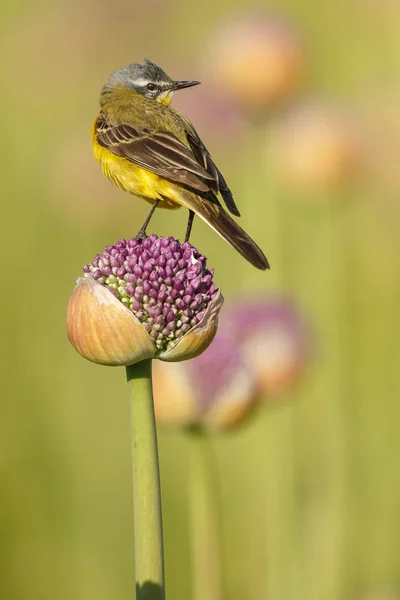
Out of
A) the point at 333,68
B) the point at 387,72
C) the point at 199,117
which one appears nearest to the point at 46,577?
the point at 199,117

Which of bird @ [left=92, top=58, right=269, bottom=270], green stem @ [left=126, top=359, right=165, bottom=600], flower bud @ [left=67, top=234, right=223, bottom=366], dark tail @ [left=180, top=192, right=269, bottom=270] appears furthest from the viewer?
bird @ [left=92, top=58, right=269, bottom=270]

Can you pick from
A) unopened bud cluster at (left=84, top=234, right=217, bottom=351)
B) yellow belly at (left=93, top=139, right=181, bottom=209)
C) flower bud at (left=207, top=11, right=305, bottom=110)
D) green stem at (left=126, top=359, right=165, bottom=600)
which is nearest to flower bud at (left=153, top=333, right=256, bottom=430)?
yellow belly at (left=93, top=139, right=181, bottom=209)

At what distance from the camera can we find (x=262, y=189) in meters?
5.27

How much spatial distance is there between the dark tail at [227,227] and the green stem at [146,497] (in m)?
0.83

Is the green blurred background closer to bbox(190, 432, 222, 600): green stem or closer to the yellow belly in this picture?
bbox(190, 432, 222, 600): green stem

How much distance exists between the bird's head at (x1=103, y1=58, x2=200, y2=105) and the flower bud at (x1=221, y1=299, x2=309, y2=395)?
0.93 meters

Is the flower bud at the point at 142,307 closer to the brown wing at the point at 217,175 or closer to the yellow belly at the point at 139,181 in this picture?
the brown wing at the point at 217,175

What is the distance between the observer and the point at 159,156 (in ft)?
10.4

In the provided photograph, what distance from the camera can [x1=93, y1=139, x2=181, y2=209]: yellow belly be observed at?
3.19 m

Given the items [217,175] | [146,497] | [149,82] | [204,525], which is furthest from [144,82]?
[146,497]

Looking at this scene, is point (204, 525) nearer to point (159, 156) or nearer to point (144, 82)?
point (159, 156)

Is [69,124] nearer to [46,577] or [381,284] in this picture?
[381,284]

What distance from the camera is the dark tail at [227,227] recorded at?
2.73 metres

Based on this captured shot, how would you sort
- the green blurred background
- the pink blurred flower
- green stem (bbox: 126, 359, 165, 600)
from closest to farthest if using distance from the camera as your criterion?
green stem (bbox: 126, 359, 165, 600) → the green blurred background → the pink blurred flower
